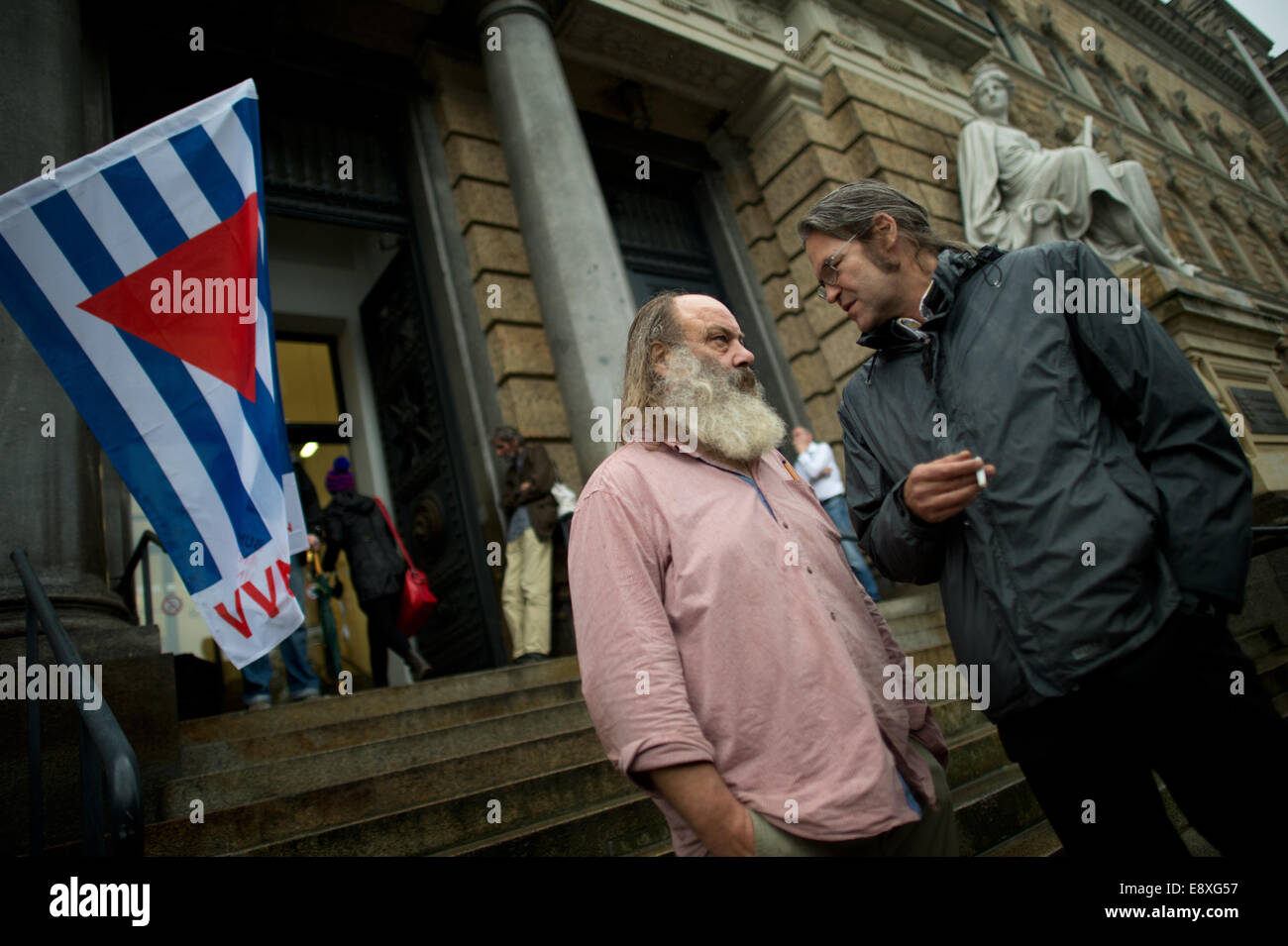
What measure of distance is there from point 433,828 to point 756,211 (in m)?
9.04

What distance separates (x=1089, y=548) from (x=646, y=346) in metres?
1.05

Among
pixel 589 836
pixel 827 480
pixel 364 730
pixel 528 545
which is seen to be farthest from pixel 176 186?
pixel 827 480

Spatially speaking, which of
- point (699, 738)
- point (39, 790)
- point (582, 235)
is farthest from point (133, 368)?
point (582, 235)

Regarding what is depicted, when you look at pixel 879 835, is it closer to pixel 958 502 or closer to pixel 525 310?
pixel 958 502

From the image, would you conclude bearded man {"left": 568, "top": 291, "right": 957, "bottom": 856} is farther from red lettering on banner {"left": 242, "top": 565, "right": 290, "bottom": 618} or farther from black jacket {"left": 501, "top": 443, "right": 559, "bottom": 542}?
black jacket {"left": 501, "top": 443, "right": 559, "bottom": 542}

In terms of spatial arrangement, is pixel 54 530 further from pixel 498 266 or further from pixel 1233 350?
pixel 1233 350

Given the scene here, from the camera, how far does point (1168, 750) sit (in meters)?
1.39

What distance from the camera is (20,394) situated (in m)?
3.49

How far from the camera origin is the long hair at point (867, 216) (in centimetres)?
181

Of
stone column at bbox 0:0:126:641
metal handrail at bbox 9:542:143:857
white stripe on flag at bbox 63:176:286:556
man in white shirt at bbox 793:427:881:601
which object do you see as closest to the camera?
metal handrail at bbox 9:542:143:857

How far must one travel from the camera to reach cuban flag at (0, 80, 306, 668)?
8.08 ft

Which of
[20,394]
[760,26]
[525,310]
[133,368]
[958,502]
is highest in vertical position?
[760,26]

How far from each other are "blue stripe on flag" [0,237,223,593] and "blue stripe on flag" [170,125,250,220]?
69 centimetres

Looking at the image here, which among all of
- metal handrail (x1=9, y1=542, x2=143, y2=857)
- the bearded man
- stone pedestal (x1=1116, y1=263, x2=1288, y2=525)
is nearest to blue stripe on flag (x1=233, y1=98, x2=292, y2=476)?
metal handrail (x1=9, y1=542, x2=143, y2=857)
